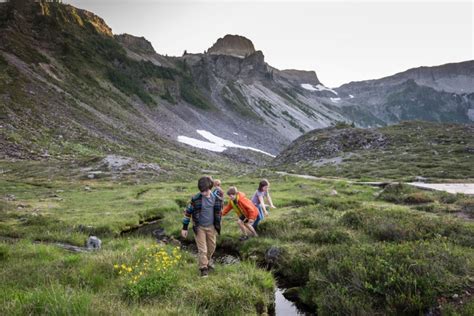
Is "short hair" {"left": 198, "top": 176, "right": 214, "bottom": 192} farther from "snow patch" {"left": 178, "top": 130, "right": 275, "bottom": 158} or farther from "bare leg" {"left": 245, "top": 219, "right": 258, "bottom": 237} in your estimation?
"snow patch" {"left": 178, "top": 130, "right": 275, "bottom": 158}

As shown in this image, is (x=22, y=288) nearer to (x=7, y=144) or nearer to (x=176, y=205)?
(x=176, y=205)

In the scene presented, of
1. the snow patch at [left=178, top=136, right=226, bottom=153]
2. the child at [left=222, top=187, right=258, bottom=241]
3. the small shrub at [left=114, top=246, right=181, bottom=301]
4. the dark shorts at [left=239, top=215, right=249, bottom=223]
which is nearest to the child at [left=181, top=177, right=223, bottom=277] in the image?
the small shrub at [left=114, top=246, right=181, bottom=301]

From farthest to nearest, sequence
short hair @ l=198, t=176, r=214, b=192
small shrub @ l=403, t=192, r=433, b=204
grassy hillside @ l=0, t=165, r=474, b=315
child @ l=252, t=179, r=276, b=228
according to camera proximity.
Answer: small shrub @ l=403, t=192, r=433, b=204, child @ l=252, t=179, r=276, b=228, short hair @ l=198, t=176, r=214, b=192, grassy hillside @ l=0, t=165, r=474, b=315

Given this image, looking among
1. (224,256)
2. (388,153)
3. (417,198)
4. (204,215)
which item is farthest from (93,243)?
(388,153)

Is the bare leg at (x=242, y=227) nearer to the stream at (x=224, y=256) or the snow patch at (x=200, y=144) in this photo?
the stream at (x=224, y=256)

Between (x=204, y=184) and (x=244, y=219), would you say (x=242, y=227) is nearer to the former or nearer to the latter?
(x=244, y=219)

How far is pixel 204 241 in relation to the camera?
372 inches

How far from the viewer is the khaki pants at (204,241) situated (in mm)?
9250

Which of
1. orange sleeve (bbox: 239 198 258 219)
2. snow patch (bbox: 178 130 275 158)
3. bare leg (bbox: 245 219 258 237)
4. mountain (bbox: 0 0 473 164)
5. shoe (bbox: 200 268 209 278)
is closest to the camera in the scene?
shoe (bbox: 200 268 209 278)

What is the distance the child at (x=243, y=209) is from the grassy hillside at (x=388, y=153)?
23672mm

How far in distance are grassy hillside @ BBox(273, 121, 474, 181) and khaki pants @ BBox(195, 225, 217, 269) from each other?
2738 cm

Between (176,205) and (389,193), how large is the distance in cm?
1396

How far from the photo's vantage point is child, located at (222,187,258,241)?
40.9 feet

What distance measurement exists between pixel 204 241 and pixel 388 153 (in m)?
48.3
